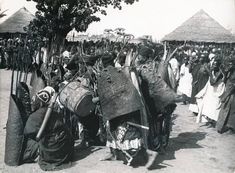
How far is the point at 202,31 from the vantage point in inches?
1139

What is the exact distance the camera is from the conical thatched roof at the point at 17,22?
29.2 m

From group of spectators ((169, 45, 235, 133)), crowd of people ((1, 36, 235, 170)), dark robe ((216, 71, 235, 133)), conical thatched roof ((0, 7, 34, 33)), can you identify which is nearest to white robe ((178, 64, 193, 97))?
group of spectators ((169, 45, 235, 133))

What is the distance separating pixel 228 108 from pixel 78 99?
401 cm

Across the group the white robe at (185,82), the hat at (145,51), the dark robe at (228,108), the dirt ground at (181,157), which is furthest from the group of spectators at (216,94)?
the hat at (145,51)

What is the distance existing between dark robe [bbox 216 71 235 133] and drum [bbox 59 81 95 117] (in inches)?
140

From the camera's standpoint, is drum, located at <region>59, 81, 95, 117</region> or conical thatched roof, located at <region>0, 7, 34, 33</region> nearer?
drum, located at <region>59, 81, 95, 117</region>

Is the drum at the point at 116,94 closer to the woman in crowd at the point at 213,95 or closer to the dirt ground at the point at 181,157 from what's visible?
the dirt ground at the point at 181,157

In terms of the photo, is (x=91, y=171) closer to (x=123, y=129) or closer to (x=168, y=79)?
(x=123, y=129)

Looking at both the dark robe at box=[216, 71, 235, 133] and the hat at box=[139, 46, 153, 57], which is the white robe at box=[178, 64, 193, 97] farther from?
the hat at box=[139, 46, 153, 57]

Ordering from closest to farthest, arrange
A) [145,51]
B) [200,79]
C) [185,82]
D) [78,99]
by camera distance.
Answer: [78,99], [145,51], [200,79], [185,82]

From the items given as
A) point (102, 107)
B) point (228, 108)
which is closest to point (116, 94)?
point (102, 107)

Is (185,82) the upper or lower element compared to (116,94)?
lower

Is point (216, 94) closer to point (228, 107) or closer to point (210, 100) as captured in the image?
point (210, 100)

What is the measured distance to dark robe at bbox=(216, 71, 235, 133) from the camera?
324 inches
